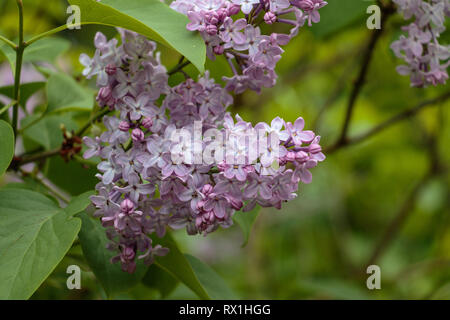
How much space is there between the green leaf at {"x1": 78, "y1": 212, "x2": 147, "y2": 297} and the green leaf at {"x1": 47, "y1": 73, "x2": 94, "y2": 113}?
0.36 meters

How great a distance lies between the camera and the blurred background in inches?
90.3

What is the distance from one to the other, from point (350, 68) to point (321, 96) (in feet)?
3.47

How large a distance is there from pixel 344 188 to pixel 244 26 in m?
2.20

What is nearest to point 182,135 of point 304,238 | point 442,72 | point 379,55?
point 442,72

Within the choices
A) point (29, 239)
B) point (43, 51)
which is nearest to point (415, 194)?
point (43, 51)

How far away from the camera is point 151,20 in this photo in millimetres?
875

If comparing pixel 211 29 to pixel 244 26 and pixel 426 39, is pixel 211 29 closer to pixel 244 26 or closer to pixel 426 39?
pixel 244 26

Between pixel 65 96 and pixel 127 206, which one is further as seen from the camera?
pixel 65 96

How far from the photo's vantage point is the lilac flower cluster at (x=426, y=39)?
112 cm

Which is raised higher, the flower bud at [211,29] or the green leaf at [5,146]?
the flower bud at [211,29]

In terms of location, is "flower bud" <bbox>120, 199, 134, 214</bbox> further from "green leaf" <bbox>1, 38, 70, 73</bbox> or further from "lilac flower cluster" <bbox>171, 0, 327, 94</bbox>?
"green leaf" <bbox>1, 38, 70, 73</bbox>

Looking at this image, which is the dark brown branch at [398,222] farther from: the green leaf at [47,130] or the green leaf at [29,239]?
the green leaf at [29,239]

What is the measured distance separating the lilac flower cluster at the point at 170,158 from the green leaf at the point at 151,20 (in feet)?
0.25

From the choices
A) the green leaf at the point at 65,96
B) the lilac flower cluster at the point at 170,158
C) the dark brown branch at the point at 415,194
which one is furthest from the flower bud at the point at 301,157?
the dark brown branch at the point at 415,194
